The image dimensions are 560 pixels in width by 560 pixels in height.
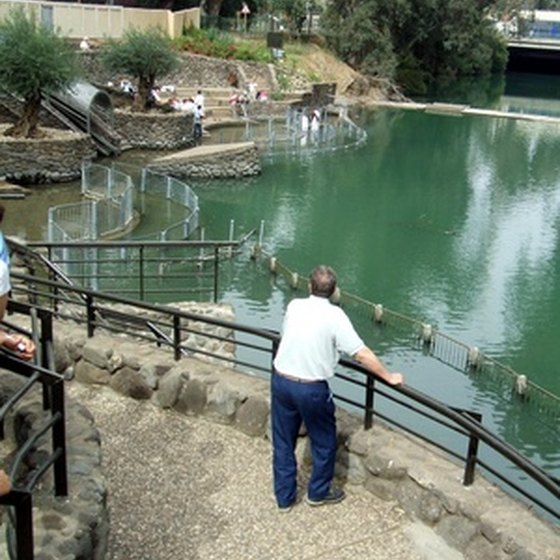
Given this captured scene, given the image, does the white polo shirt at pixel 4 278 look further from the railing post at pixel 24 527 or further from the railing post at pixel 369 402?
the railing post at pixel 369 402

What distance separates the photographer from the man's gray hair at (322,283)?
496 cm

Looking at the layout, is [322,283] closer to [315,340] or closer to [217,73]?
[315,340]

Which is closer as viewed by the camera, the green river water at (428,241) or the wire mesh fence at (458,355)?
the wire mesh fence at (458,355)

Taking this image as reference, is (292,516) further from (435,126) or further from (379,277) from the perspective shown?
(435,126)

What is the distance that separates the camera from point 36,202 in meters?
21.9

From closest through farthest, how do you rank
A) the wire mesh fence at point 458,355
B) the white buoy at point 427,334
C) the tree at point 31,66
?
1. the wire mesh fence at point 458,355
2. the white buoy at point 427,334
3. the tree at point 31,66

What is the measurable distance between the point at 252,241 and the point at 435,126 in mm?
24800

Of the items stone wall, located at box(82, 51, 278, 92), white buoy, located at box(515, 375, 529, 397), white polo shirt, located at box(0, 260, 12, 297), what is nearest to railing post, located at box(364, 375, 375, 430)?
white polo shirt, located at box(0, 260, 12, 297)

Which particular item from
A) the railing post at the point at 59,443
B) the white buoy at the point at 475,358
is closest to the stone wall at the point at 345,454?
the railing post at the point at 59,443

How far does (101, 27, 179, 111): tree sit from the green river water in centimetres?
374

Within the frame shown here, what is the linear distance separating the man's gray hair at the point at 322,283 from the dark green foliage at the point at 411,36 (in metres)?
49.8

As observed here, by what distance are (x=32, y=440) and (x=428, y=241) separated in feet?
62.4

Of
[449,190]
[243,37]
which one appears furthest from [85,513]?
[243,37]

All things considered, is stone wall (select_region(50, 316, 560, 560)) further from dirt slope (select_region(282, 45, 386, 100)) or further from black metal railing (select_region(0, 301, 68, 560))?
dirt slope (select_region(282, 45, 386, 100))
